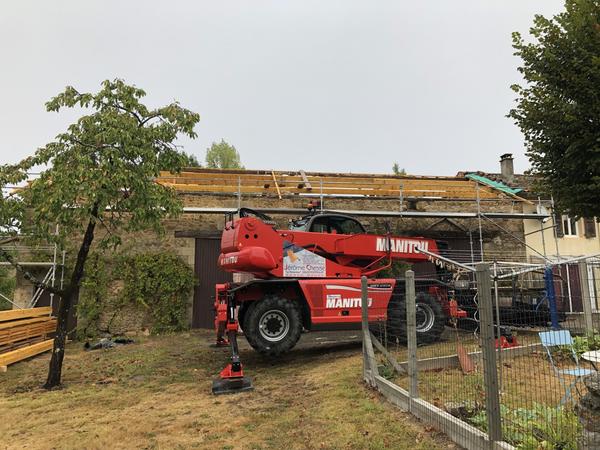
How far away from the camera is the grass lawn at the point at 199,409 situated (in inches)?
174

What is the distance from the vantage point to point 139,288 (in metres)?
12.2

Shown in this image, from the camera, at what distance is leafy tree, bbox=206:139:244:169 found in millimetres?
37350

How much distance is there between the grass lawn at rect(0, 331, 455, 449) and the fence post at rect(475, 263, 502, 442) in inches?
26.4

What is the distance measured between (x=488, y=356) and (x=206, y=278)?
10465 millimetres

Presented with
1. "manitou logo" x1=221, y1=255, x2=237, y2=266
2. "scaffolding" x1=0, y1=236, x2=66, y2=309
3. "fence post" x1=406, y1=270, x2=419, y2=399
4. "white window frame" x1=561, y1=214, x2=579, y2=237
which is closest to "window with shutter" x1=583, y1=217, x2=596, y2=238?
"white window frame" x1=561, y1=214, x2=579, y2=237

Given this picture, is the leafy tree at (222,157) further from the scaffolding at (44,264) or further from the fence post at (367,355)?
the fence post at (367,355)

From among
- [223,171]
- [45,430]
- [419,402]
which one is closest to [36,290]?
[223,171]

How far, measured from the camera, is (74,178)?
21.1 feet

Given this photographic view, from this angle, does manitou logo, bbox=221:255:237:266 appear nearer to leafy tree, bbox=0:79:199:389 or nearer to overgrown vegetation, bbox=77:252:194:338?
leafy tree, bbox=0:79:199:389

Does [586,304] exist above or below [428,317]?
above

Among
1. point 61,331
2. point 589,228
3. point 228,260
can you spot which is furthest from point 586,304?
point 589,228

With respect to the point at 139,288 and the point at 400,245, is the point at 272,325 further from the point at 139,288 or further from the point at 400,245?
the point at 139,288

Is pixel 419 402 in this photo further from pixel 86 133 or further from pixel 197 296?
pixel 197 296

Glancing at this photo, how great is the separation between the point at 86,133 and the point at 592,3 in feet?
29.1
